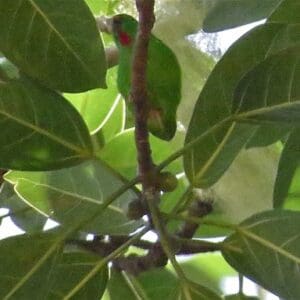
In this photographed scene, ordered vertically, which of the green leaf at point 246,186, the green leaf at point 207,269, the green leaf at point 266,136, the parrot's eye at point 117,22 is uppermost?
the parrot's eye at point 117,22

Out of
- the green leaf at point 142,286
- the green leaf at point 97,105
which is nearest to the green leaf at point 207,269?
the green leaf at point 142,286

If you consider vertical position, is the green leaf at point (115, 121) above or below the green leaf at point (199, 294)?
above

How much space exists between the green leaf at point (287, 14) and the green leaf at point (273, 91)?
89mm

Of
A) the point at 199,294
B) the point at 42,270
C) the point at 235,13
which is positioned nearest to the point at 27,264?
the point at 42,270

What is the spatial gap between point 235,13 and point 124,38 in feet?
0.31

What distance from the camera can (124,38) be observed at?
0.64 meters

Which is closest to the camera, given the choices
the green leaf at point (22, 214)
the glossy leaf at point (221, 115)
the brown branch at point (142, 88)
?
the brown branch at point (142, 88)

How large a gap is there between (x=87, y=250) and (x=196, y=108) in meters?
0.19

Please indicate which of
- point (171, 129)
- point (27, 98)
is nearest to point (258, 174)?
point (171, 129)

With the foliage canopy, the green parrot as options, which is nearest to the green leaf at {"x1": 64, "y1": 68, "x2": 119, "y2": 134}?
the foliage canopy

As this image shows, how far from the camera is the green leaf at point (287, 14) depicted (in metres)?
0.63

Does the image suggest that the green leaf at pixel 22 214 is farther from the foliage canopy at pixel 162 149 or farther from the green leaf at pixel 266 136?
the green leaf at pixel 266 136

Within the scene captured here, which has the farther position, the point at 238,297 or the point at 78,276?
the point at 238,297

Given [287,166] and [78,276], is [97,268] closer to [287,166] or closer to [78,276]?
[78,276]
